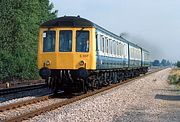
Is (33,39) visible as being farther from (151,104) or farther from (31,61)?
(151,104)

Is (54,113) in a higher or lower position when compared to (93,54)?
lower

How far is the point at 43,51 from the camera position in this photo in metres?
18.1

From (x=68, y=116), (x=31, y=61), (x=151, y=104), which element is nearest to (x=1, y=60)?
(x=31, y=61)

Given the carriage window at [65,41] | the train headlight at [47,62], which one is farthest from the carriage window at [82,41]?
the train headlight at [47,62]

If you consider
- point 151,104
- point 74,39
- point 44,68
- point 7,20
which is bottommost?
point 151,104

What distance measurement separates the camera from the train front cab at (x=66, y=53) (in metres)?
17.6

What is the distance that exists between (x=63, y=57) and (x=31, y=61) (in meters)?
17.7

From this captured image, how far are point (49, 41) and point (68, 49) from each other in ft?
3.23

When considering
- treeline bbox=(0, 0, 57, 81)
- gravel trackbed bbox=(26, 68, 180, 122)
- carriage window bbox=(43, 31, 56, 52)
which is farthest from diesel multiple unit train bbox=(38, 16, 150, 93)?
treeline bbox=(0, 0, 57, 81)

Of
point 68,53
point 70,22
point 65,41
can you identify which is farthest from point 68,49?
point 70,22

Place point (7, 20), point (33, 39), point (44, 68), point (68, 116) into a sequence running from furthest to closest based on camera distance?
1. point (33, 39)
2. point (7, 20)
3. point (44, 68)
4. point (68, 116)

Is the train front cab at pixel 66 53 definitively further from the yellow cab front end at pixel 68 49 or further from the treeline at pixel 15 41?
the treeline at pixel 15 41

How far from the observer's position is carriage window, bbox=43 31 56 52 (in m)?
Result: 18.0

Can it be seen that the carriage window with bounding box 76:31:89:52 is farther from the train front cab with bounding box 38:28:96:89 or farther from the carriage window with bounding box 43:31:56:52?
the carriage window with bounding box 43:31:56:52
